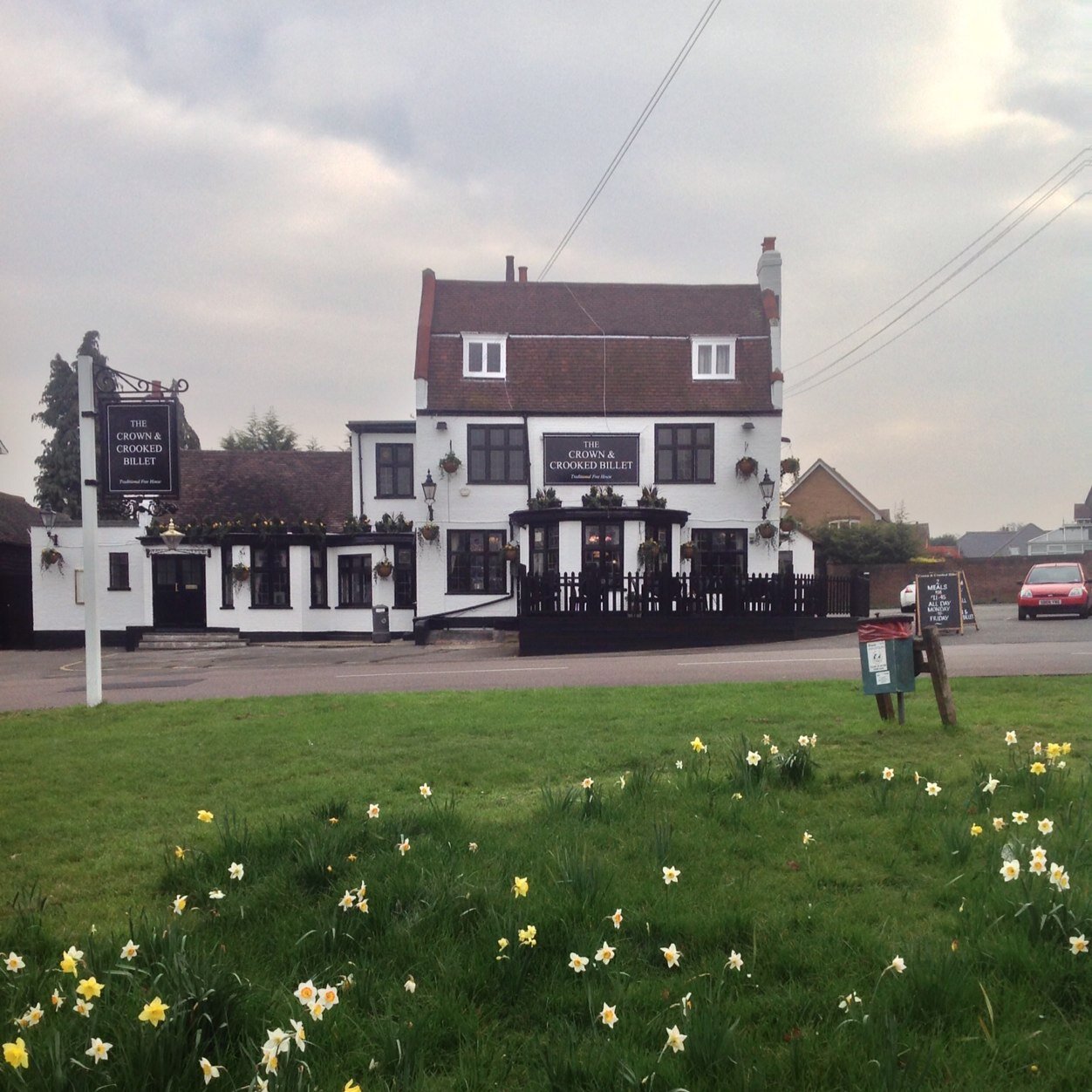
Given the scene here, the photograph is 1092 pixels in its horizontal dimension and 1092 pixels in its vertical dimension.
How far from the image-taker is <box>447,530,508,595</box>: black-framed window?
31422 mm

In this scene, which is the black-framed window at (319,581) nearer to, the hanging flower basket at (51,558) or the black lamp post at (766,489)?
the hanging flower basket at (51,558)

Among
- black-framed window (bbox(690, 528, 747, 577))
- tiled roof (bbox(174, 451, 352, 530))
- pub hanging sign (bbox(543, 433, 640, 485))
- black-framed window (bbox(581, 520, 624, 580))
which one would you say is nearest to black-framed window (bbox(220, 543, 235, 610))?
tiled roof (bbox(174, 451, 352, 530))

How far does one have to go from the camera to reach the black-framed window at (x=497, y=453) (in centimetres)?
3180

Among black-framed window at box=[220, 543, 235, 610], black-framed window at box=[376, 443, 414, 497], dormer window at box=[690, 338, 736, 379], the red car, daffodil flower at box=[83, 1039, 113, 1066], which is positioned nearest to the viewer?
daffodil flower at box=[83, 1039, 113, 1066]

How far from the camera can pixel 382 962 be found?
3.79 m

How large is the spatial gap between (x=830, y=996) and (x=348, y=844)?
2574 mm

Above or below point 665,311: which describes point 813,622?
below

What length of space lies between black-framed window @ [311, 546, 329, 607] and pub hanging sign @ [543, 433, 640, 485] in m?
7.96

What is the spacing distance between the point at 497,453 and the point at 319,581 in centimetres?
742

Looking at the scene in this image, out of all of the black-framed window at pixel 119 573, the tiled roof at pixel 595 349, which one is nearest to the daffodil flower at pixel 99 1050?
the tiled roof at pixel 595 349

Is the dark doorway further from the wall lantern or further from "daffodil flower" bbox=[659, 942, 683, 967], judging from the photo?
"daffodil flower" bbox=[659, 942, 683, 967]

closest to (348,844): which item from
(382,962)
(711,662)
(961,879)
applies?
(382,962)

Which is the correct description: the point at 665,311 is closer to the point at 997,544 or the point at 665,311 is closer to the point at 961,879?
the point at 961,879

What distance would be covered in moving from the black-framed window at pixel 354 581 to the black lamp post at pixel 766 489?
43.1 feet
